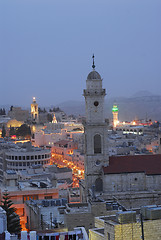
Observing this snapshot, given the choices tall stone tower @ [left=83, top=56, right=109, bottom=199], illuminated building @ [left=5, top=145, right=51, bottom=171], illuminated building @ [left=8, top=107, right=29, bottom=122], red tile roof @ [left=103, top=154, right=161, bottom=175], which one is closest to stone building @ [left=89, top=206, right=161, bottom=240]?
red tile roof @ [left=103, top=154, right=161, bottom=175]

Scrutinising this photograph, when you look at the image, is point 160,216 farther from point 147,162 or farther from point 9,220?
point 147,162

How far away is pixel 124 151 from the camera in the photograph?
86.9 m

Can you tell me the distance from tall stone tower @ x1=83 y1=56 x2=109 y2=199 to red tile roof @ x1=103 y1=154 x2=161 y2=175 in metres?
0.76

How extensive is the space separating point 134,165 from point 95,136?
4.01 meters

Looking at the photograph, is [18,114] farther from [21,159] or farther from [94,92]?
[94,92]

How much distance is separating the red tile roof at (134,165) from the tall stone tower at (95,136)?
0.76 metres

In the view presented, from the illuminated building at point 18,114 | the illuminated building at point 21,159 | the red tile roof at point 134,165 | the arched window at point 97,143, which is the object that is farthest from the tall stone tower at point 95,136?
the illuminated building at point 18,114

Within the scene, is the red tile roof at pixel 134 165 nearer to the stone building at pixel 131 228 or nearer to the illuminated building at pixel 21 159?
the stone building at pixel 131 228

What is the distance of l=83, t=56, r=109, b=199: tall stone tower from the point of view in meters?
40.9

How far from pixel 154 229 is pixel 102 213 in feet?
32.9

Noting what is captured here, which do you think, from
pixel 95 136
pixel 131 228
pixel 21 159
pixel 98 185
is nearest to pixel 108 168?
pixel 98 185

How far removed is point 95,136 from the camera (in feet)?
135

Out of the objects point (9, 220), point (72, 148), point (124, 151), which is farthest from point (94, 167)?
point (72, 148)

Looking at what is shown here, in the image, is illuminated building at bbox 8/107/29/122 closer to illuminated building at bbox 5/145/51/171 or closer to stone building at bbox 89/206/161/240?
illuminated building at bbox 5/145/51/171
